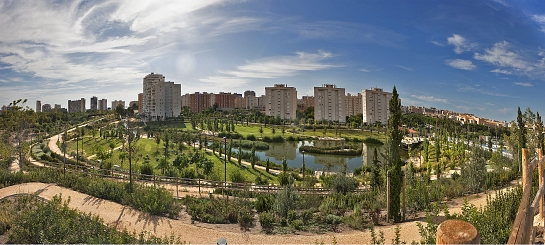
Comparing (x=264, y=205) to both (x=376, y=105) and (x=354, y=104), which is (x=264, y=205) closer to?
(x=376, y=105)

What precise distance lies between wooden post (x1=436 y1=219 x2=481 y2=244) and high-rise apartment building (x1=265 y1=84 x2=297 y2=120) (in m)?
61.6

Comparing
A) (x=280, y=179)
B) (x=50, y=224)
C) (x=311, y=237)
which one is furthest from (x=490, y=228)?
(x=280, y=179)

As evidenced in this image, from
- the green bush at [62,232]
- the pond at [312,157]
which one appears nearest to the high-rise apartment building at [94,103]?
the pond at [312,157]

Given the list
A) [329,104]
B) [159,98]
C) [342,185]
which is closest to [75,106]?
[159,98]

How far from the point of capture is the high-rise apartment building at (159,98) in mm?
53656

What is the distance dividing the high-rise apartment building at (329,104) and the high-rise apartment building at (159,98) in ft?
90.0

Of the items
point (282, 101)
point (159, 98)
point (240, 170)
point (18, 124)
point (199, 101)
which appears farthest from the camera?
point (199, 101)

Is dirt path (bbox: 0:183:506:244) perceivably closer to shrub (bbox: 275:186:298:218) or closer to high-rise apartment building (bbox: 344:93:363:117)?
shrub (bbox: 275:186:298:218)

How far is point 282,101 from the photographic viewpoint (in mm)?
63250

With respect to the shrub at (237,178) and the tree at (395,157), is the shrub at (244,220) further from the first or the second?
the shrub at (237,178)

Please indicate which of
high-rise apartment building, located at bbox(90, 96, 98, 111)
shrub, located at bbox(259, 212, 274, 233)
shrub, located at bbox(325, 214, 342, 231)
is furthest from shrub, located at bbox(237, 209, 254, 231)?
high-rise apartment building, located at bbox(90, 96, 98, 111)

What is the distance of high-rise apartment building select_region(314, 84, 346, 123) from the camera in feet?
192

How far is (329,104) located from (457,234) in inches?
2293

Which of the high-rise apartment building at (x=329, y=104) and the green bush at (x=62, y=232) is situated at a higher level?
the high-rise apartment building at (x=329, y=104)
